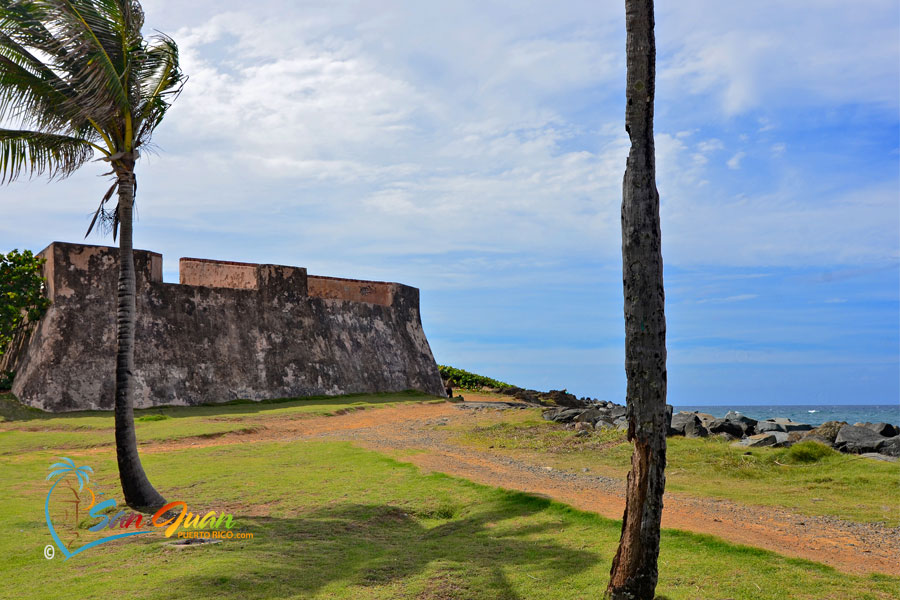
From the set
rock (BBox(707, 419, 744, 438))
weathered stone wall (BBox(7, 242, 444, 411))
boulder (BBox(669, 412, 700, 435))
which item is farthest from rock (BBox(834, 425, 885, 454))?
weathered stone wall (BBox(7, 242, 444, 411))

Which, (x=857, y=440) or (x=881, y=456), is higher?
(x=857, y=440)

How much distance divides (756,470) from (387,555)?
7191 millimetres

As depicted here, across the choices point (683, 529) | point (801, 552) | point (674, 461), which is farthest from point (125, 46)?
point (674, 461)

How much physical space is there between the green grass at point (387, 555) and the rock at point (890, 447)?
7808 mm

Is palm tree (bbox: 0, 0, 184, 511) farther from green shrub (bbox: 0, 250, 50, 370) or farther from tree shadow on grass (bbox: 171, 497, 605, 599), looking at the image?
green shrub (bbox: 0, 250, 50, 370)

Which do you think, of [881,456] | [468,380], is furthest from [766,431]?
[468,380]

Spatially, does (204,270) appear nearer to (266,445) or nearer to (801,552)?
(266,445)

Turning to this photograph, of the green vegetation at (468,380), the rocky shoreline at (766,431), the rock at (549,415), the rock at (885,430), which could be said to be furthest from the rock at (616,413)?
the green vegetation at (468,380)

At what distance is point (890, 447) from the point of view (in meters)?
12.6

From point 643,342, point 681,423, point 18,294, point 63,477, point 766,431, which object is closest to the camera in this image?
point 643,342

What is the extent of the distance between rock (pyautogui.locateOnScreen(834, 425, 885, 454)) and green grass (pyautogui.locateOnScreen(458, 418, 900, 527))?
4.57 ft

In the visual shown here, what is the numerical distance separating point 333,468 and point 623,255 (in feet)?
26.9

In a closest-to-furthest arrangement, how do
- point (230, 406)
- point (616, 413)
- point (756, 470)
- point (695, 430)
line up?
point (756, 470) → point (695, 430) → point (616, 413) → point (230, 406)

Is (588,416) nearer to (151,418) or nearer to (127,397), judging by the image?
(127,397)
